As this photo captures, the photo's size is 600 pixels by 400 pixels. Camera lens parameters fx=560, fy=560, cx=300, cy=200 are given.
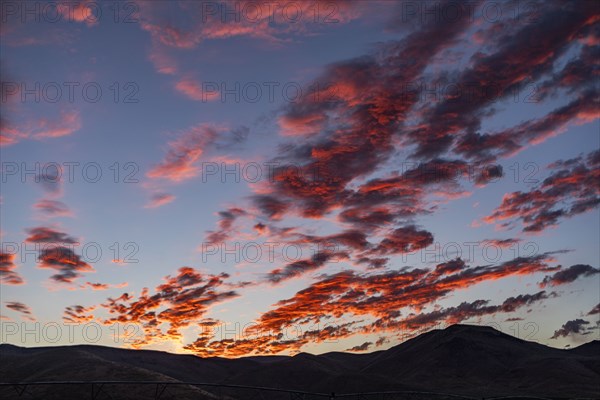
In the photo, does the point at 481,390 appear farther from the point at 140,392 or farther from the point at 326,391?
the point at 140,392

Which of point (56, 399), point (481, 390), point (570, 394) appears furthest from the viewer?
point (481, 390)

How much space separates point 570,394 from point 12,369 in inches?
6505

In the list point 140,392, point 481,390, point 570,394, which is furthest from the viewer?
point 481,390

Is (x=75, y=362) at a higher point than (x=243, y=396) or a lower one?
higher

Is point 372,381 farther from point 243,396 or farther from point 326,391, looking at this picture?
point 243,396

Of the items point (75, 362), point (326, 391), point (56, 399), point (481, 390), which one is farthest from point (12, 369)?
point (481, 390)

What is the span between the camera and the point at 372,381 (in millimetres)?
195875

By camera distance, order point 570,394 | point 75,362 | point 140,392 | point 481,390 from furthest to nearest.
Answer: point 481,390 < point 570,394 < point 75,362 < point 140,392

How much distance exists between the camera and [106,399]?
4350 inches

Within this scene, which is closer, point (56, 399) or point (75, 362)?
point (56, 399)

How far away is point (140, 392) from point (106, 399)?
9.85 metres

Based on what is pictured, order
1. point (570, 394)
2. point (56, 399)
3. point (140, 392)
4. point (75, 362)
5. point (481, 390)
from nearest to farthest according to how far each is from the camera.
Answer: point (56, 399), point (140, 392), point (75, 362), point (570, 394), point (481, 390)

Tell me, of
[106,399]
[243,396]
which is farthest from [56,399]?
[243,396]

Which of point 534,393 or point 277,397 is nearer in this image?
point 534,393
